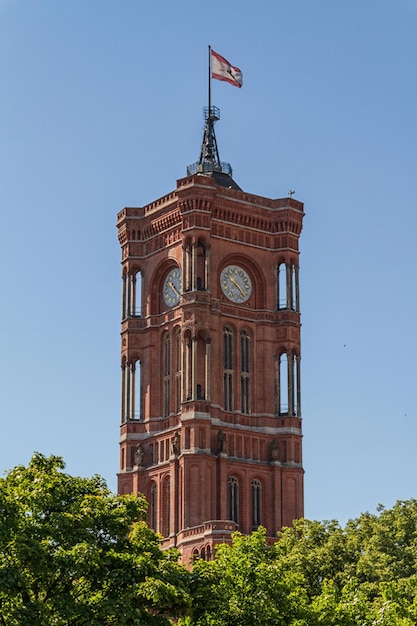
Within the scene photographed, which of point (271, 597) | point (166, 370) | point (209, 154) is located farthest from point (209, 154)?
point (271, 597)

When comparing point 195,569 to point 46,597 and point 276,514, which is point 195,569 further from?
point 276,514

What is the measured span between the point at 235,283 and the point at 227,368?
7154 mm

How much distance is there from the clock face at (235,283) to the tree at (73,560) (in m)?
62.4

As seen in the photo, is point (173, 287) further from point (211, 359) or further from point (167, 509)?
point (167, 509)

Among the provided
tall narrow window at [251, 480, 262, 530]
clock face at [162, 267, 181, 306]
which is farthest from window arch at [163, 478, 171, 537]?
clock face at [162, 267, 181, 306]

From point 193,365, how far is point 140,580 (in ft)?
199

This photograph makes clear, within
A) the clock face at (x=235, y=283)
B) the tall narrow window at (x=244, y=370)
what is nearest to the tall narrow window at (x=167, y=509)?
the tall narrow window at (x=244, y=370)

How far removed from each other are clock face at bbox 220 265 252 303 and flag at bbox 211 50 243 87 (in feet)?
49.3

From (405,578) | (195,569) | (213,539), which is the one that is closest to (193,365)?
(213,539)

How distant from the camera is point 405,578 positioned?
279ft

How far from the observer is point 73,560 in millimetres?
56344

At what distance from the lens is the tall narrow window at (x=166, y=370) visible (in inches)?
4813

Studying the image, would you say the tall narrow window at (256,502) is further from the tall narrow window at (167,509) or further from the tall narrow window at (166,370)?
the tall narrow window at (166,370)

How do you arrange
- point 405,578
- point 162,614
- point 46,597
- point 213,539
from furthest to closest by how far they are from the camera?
point 213,539 < point 405,578 < point 162,614 < point 46,597
